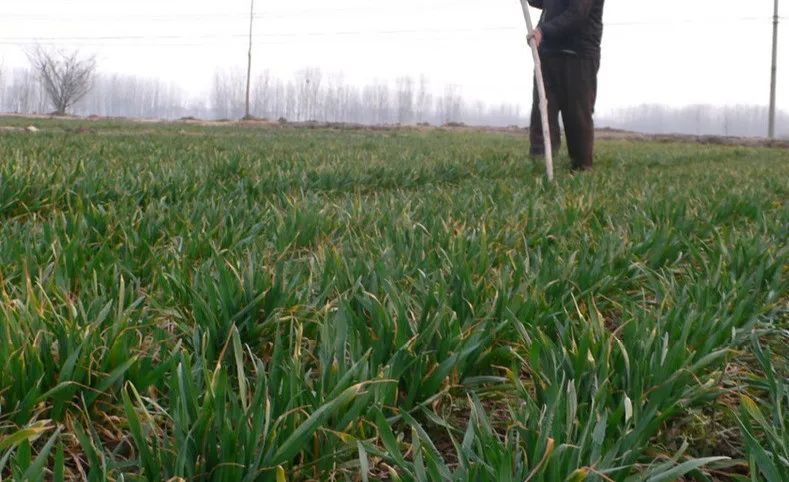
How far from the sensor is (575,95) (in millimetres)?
6820

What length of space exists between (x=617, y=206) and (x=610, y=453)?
3.20m

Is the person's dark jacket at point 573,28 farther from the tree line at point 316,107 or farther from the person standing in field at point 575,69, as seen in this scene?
the tree line at point 316,107

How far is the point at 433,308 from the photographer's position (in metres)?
1.70

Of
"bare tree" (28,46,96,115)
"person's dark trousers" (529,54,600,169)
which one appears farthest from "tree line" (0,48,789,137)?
"person's dark trousers" (529,54,600,169)

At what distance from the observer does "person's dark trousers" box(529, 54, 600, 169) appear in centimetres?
679

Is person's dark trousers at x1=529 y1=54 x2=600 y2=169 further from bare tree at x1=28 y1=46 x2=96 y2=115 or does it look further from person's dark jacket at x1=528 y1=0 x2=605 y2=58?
bare tree at x1=28 y1=46 x2=96 y2=115

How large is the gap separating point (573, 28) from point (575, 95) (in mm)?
656

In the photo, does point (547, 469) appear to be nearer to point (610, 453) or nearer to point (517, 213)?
point (610, 453)

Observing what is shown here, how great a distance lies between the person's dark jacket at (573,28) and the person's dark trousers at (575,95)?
84mm

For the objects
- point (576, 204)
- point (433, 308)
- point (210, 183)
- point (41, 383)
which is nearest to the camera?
point (41, 383)

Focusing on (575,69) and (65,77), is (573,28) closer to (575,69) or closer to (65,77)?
(575,69)

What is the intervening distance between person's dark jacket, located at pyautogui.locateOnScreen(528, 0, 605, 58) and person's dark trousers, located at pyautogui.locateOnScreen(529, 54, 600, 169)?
0.27 ft

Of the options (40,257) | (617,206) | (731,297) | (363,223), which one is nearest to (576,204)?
(617,206)

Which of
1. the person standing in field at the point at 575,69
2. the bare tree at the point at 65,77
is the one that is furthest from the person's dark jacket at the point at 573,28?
the bare tree at the point at 65,77
